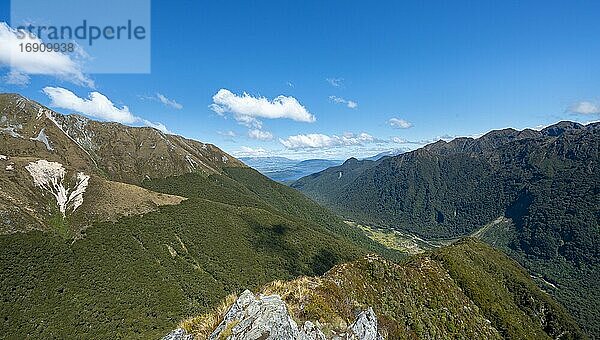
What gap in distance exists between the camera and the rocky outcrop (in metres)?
23.6

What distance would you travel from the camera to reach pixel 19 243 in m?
152

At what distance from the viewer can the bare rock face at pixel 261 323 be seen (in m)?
23.6

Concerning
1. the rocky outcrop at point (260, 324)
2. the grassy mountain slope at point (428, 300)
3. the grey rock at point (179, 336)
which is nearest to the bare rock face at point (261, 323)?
the rocky outcrop at point (260, 324)

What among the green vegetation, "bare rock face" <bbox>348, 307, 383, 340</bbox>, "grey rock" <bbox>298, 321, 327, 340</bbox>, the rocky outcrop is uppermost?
the rocky outcrop

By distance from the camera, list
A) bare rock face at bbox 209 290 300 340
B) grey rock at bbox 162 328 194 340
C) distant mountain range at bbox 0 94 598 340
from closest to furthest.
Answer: bare rock face at bbox 209 290 300 340 < grey rock at bbox 162 328 194 340 < distant mountain range at bbox 0 94 598 340

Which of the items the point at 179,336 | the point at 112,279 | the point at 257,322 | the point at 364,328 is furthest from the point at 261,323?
the point at 112,279

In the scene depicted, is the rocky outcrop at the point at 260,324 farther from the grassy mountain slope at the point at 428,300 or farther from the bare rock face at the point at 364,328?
the bare rock face at the point at 364,328

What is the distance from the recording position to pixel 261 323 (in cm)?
2416

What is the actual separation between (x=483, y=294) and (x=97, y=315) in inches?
5662

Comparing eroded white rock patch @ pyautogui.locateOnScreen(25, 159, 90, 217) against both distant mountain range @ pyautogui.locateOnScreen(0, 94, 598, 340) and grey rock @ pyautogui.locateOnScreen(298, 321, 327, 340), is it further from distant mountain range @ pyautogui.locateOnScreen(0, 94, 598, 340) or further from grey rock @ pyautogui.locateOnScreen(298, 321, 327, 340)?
grey rock @ pyautogui.locateOnScreen(298, 321, 327, 340)

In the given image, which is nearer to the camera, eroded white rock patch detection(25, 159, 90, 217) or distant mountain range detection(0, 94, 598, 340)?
distant mountain range detection(0, 94, 598, 340)

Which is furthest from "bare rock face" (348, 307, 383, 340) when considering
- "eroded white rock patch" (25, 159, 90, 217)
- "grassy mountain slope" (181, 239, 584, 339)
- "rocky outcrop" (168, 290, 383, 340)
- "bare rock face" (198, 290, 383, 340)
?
"eroded white rock patch" (25, 159, 90, 217)

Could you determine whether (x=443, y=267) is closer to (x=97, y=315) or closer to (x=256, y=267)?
(x=256, y=267)

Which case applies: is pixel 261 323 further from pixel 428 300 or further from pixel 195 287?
pixel 195 287
